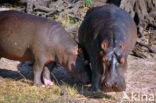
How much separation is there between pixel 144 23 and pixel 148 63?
201 cm

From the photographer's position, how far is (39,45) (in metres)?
5.13

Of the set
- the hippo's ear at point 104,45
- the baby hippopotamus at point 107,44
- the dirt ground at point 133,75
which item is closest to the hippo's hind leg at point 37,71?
the dirt ground at point 133,75

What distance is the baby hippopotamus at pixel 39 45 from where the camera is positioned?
515 centimetres

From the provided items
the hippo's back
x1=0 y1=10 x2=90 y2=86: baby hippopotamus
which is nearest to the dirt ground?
x1=0 y1=10 x2=90 y2=86: baby hippopotamus

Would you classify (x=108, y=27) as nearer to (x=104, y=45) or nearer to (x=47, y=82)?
(x=104, y=45)

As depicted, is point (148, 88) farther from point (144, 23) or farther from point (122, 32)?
point (144, 23)

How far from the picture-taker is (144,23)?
26.5ft

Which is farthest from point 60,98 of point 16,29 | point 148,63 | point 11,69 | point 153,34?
point 153,34

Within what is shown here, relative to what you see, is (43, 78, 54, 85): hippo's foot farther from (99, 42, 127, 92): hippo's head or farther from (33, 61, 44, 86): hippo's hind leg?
(99, 42, 127, 92): hippo's head

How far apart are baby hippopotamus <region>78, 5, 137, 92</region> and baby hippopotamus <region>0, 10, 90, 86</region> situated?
28cm

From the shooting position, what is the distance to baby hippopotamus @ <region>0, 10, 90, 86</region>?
16.9 ft

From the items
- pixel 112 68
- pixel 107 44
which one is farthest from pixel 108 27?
pixel 112 68

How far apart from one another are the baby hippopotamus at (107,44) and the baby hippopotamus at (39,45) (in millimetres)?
277

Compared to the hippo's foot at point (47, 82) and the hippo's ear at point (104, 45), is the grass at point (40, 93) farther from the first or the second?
the hippo's ear at point (104, 45)
